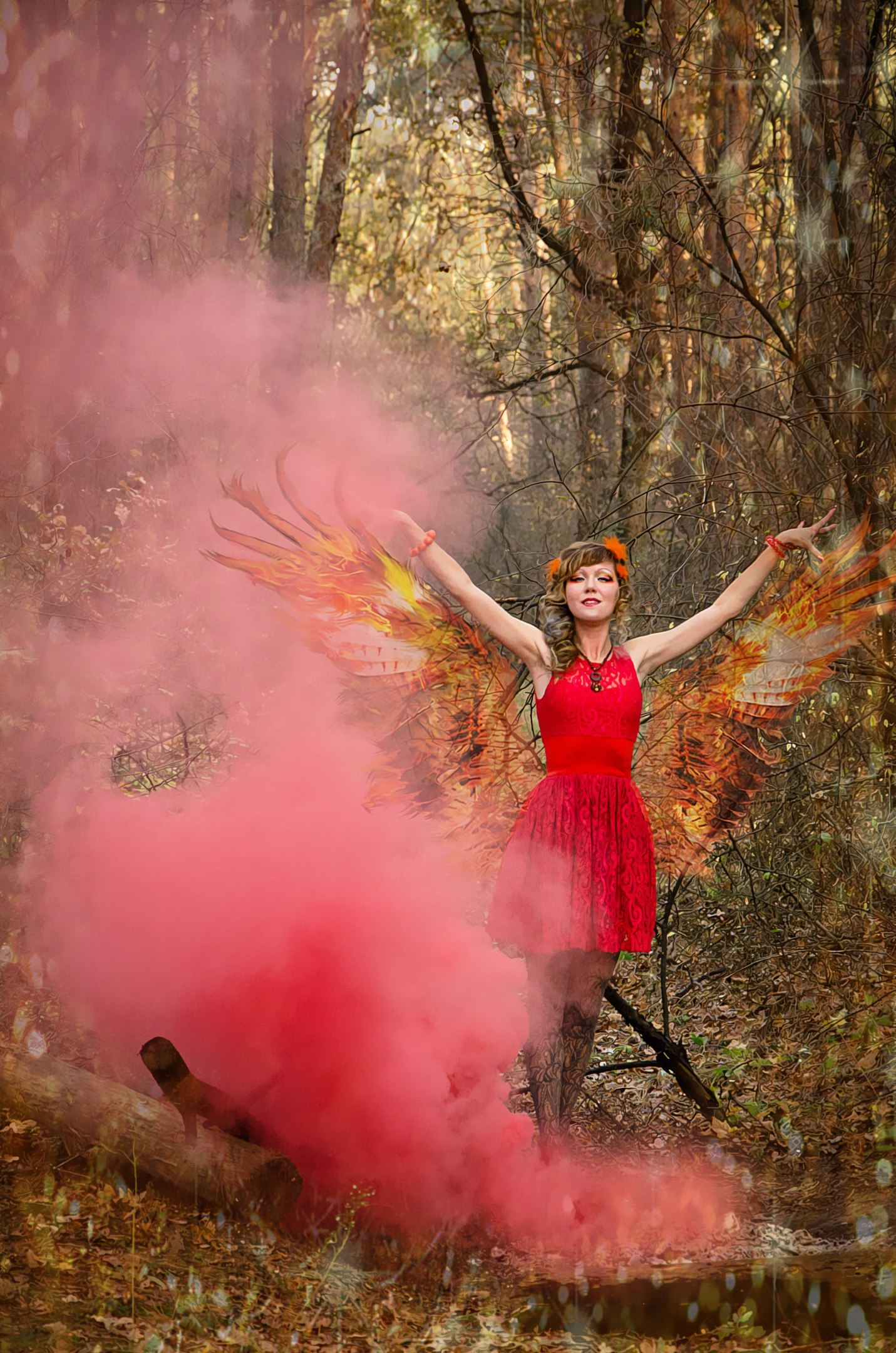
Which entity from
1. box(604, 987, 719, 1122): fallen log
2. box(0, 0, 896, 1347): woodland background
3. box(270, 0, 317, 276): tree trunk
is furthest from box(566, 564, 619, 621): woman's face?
box(270, 0, 317, 276): tree trunk

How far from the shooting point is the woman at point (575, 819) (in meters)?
3.89

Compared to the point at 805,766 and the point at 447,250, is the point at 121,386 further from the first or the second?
the point at 447,250

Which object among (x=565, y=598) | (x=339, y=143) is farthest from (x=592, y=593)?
(x=339, y=143)

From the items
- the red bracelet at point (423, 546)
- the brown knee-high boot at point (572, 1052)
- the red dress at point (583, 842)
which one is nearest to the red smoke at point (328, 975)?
the brown knee-high boot at point (572, 1052)

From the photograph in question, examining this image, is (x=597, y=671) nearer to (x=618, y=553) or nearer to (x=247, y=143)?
(x=618, y=553)

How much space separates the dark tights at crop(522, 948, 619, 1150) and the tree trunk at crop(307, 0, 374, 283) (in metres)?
8.97

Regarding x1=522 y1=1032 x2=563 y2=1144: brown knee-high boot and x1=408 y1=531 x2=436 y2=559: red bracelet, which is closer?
x1=408 y1=531 x2=436 y2=559: red bracelet

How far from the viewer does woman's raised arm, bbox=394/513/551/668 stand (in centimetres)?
386

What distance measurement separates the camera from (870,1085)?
4.79 m

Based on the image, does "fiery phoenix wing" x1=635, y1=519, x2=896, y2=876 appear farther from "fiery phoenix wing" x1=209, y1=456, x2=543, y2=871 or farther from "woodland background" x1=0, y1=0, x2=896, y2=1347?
"woodland background" x1=0, y1=0, x2=896, y2=1347

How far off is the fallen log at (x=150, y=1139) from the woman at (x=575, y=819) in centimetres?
99

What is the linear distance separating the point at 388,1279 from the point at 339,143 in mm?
10677

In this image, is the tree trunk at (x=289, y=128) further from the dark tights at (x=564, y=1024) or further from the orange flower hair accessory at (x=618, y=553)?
the dark tights at (x=564, y=1024)

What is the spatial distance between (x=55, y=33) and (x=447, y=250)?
9.40m
